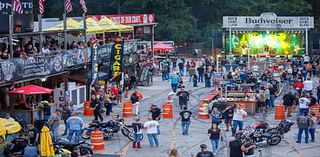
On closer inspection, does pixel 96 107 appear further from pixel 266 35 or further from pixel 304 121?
pixel 266 35

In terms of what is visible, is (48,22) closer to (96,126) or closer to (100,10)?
(96,126)

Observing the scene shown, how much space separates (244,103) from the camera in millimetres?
32281

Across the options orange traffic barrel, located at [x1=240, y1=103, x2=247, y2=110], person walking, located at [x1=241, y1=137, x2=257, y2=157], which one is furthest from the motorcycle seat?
orange traffic barrel, located at [x1=240, y1=103, x2=247, y2=110]

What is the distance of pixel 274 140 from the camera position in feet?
80.5

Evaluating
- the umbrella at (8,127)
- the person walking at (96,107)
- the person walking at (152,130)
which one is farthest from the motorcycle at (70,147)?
the person walking at (96,107)

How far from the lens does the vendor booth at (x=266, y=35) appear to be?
56219 millimetres

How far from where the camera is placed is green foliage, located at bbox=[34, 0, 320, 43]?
7638cm

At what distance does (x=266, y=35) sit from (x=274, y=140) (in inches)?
1395

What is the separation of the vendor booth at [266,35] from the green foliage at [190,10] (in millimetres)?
16320

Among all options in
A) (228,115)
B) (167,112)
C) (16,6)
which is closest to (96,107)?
(167,112)

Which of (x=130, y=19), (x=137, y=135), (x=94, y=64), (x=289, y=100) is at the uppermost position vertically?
(x=130, y=19)

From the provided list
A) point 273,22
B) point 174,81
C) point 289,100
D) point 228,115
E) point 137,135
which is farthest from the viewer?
point 273,22

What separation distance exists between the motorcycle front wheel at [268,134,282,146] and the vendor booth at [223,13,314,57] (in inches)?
1281

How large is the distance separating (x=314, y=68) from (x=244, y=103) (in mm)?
19729
